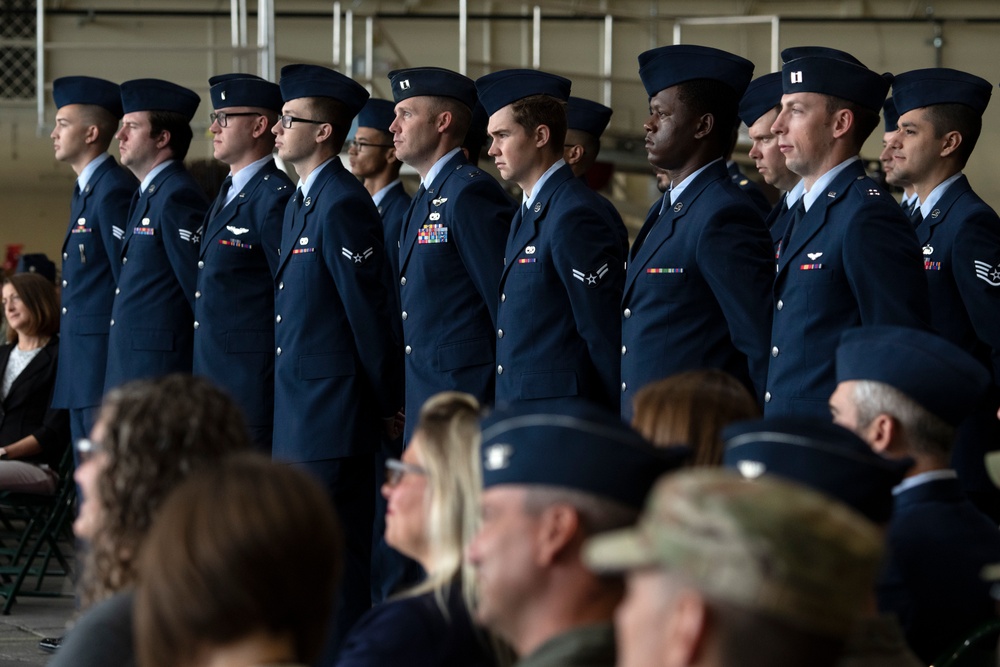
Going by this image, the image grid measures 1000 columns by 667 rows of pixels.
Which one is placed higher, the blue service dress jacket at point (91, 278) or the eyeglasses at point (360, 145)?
the eyeglasses at point (360, 145)

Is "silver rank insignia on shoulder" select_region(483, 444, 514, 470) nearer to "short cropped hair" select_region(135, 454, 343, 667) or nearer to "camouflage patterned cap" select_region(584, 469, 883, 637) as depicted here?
"short cropped hair" select_region(135, 454, 343, 667)

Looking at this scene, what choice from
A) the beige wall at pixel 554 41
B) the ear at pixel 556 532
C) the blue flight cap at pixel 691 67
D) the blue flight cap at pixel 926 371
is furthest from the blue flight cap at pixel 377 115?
the beige wall at pixel 554 41

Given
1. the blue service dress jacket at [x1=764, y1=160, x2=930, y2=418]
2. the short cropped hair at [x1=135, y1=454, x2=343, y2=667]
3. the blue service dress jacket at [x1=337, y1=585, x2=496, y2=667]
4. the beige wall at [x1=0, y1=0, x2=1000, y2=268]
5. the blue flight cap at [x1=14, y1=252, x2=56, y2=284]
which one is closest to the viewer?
the short cropped hair at [x1=135, y1=454, x2=343, y2=667]

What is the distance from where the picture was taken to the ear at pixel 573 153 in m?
6.04

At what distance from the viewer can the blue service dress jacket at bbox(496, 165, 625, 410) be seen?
4.26 m

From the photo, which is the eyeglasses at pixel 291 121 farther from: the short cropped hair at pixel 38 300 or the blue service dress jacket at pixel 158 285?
the short cropped hair at pixel 38 300

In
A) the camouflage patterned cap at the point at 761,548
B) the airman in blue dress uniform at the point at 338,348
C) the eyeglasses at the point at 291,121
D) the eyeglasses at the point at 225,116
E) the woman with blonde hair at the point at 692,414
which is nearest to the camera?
the camouflage patterned cap at the point at 761,548

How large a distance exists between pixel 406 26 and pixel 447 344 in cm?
764

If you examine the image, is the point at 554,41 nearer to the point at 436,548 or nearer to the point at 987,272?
the point at 987,272

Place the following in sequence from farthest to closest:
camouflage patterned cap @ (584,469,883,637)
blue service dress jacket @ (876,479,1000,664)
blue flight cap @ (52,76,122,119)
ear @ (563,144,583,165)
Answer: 1. ear @ (563,144,583,165)
2. blue flight cap @ (52,76,122,119)
3. blue service dress jacket @ (876,479,1000,664)
4. camouflage patterned cap @ (584,469,883,637)

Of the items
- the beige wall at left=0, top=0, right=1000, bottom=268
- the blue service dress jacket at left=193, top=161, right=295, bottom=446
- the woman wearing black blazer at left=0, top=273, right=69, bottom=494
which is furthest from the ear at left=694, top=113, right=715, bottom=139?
the beige wall at left=0, top=0, right=1000, bottom=268

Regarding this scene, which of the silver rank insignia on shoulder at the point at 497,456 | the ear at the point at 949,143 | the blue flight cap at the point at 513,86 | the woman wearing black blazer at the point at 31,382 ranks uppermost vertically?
the blue flight cap at the point at 513,86

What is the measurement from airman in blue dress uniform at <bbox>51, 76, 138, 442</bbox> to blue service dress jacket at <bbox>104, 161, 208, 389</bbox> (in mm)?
248

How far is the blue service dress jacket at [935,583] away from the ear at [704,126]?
1.92 meters
